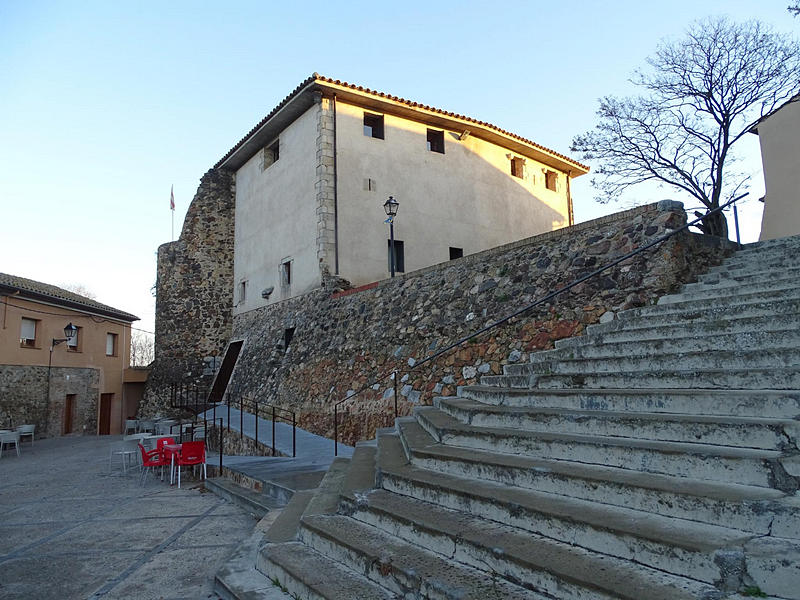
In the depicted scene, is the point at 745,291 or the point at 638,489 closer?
the point at 638,489

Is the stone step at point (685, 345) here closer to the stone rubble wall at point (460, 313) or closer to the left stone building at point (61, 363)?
the stone rubble wall at point (460, 313)

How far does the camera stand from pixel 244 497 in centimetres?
648

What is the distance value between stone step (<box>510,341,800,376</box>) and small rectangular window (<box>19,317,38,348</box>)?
17.4 m

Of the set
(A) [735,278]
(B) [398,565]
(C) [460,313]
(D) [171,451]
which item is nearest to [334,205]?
(C) [460,313]

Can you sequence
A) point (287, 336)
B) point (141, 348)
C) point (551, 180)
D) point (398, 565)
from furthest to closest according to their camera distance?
point (141, 348) < point (551, 180) < point (287, 336) < point (398, 565)

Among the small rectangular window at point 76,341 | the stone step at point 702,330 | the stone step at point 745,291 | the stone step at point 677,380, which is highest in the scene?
the small rectangular window at point 76,341

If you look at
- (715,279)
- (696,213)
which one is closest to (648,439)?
(715,279)

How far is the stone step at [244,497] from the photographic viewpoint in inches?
236

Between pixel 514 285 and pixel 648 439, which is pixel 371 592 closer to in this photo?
pixel 648 439

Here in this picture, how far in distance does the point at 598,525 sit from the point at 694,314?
3.35m

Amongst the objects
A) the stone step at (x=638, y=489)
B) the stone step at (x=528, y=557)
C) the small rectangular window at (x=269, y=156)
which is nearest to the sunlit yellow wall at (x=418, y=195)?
the small rectangular window at (x=269, y=156)

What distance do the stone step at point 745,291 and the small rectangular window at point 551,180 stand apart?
13250 millimetres

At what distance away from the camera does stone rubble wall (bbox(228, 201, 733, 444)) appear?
6.68 metres

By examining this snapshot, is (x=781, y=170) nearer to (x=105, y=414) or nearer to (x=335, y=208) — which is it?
(x=335, y=208)
